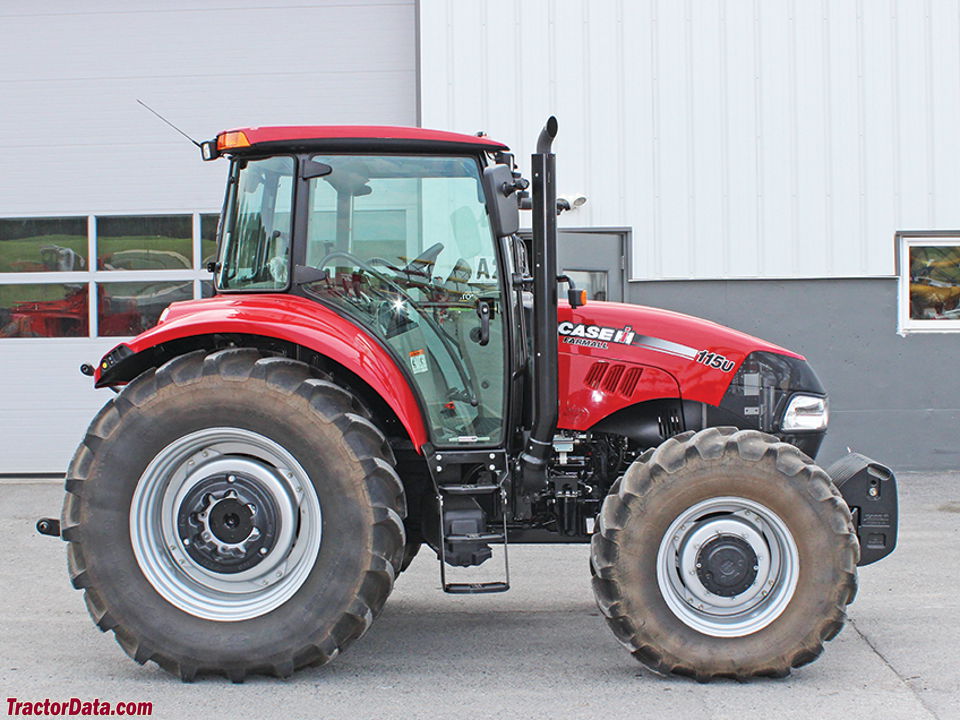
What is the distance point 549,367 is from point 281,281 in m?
1.22

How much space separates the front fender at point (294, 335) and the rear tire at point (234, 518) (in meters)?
0.12

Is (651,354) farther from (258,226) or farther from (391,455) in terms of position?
(258,226)

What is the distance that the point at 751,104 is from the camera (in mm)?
10008

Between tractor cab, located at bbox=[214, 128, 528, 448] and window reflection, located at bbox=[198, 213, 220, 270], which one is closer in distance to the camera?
tractor cab, located at bbox=[214, 128, 528, 448]

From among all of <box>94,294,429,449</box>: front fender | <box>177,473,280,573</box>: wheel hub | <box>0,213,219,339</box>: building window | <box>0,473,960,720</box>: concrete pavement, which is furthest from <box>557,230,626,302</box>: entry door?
<box>177,473,280,573</box>: wheel hub

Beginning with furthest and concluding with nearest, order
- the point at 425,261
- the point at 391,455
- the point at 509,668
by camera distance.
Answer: the point at 425,261, the point at 509,668, the point at 391,455

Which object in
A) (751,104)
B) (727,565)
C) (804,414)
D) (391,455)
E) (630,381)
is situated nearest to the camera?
(727,565)

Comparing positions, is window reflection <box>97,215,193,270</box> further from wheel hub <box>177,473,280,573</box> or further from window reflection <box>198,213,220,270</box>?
wheel hub <box>177,473,280,573</box>

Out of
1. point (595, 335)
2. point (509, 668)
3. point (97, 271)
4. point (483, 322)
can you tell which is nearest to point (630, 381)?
point (595, 335)

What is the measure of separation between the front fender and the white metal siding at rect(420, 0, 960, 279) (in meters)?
5.77

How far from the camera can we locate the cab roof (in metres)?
4.62

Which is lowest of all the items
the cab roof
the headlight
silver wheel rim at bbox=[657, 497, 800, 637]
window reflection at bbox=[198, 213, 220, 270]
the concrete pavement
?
the concrete pavement

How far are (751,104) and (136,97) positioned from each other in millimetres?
5872

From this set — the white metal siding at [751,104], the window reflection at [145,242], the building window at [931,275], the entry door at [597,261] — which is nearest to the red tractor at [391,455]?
the entry door at [597,261]
